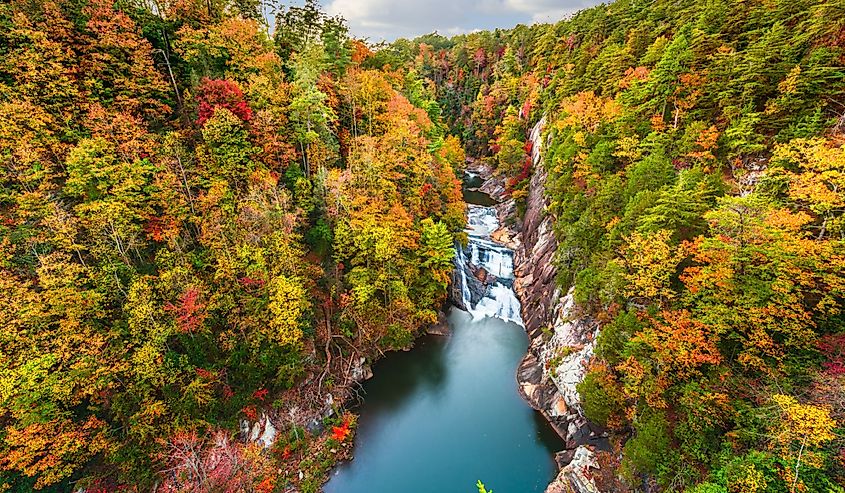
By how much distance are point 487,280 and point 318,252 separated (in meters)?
16.3

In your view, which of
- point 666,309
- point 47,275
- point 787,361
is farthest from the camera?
point 666,309

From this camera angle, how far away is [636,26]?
3469 cm

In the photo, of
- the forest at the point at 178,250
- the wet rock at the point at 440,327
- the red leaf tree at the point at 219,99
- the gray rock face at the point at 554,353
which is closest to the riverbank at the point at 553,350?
the gray rock face at the point at 554,353

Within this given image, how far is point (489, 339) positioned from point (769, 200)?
1905cm

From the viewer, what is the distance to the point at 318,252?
23.3m

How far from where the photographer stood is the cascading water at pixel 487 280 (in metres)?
30.5

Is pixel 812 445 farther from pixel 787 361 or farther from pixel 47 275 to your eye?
pixel 47 275

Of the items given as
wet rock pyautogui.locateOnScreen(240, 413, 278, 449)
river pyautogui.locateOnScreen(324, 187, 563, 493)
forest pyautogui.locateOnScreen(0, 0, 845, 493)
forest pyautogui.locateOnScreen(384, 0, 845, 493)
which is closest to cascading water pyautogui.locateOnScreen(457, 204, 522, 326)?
river pyautogui.locateOnScreen(324, 187, 563, 493)

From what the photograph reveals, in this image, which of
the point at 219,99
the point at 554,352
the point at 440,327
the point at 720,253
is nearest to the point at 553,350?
the point at 554,352

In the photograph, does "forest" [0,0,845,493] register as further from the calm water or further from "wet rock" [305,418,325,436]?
the calm water

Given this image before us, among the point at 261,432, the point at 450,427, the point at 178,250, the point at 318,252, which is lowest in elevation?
the point at 450,427

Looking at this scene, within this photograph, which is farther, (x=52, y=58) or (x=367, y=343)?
(x=367, y=343)

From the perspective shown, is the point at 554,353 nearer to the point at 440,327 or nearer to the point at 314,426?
the point at 440,327

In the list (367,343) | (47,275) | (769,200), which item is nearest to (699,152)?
(769,200)
